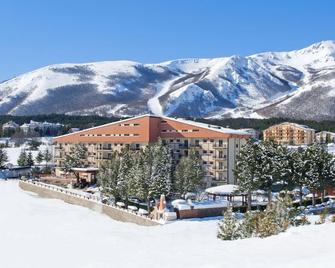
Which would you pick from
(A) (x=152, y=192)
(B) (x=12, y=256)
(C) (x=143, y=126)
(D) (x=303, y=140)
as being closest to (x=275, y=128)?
(D) (x=303, y=140)

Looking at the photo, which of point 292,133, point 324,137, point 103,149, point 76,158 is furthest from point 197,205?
point 292,133

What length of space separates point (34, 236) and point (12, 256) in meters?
8.99

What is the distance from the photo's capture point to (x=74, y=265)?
28.7m

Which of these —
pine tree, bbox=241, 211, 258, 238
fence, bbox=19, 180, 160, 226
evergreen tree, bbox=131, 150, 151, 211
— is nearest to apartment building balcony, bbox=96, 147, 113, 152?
fence, bbox=19, 180, 160, 226

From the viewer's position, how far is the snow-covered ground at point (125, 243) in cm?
2255

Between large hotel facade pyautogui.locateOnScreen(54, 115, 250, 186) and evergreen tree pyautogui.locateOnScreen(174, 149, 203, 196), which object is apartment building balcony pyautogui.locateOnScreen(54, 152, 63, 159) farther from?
evergreen tree pyautogui.locateOnScreen(174, 149, 203, 196)

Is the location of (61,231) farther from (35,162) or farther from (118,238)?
(35,162)

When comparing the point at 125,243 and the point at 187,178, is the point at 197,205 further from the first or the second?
the point at 125,243

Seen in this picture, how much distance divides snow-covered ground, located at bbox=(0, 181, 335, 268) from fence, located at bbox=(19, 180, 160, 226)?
0.92 metres

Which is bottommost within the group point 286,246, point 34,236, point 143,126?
point 34,236

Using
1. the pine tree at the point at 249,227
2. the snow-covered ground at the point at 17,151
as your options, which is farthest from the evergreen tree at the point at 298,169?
the snow-covered ground at the point at 17,151

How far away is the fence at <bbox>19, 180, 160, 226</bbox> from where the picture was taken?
53.1 meters

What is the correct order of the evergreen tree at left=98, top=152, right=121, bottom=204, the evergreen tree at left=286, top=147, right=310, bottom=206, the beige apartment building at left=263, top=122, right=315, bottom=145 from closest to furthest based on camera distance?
the evergreen tree at left=286, top=147, right=310, bottom=206
the evergreen tree at left=98, top=152, right=121, bottom=204
the beige apartment building at left=263, top=122, right=315, bottom=145

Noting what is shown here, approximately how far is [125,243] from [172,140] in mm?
47831
